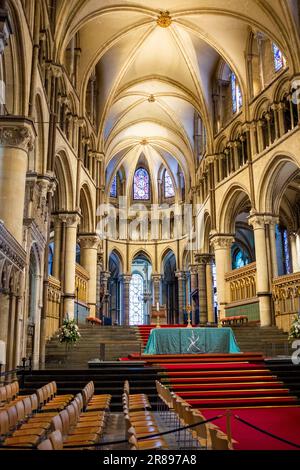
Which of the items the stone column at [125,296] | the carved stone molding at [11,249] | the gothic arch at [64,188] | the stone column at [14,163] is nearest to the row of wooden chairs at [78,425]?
the carved stone molding at [11,249]

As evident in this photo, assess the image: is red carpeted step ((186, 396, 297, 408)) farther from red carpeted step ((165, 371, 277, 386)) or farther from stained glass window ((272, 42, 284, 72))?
stained glass window ((272, 42, 284, 72))

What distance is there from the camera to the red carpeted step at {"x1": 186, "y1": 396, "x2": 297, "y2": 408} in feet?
31.7

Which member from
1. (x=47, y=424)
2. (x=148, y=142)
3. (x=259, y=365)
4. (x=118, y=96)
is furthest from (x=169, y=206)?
(x=47, y=424)

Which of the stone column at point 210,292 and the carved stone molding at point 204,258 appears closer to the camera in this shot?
the stone column at point 210,292

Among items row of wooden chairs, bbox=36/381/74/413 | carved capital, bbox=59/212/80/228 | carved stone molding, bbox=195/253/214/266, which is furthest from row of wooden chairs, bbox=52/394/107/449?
carved stone molding, bbox=195/253/214/266

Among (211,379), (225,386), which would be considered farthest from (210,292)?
(225,386)

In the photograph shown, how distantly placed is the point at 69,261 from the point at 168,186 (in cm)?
2064

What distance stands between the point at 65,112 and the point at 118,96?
8.59 m

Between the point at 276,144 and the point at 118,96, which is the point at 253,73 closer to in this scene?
the point at 276,144

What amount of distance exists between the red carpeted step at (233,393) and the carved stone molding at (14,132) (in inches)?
295

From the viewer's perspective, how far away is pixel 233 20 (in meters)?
21.6

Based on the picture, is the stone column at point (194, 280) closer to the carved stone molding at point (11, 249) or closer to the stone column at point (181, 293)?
the stone column at point (181, 293)

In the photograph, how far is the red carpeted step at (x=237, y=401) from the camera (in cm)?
966

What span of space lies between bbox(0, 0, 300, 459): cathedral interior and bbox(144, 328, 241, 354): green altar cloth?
75 cm
